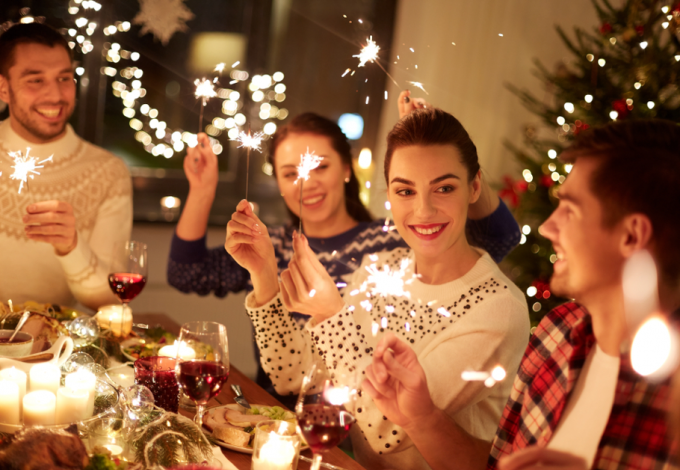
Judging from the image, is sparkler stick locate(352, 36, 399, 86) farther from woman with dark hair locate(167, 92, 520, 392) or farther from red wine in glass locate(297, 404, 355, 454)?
red wine in glass locate(297, 404, 355, 454)

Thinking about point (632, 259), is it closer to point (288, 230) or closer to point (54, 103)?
point (288, 230)

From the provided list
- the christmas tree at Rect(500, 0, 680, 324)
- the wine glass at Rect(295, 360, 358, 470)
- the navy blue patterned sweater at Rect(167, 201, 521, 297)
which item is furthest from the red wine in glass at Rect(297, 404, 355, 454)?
the christmas tree at Rect(500, 0, 680, 324)

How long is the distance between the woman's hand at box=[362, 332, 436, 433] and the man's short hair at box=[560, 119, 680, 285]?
481mm

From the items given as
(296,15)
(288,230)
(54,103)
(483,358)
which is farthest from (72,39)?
(296,15)

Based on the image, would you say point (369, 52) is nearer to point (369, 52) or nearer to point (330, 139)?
point (369, 52)

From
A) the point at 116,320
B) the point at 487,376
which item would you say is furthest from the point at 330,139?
the point at 487,376

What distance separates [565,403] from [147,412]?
816 millimetres

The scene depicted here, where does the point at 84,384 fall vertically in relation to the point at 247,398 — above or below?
above

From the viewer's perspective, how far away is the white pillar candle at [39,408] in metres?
1.14

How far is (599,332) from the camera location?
→ 1108 millimetres

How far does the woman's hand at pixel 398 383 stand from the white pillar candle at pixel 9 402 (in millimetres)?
688

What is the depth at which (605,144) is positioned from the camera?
1045 mm

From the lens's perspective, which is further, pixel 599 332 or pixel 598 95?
pixel 598 95

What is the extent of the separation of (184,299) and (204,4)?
1.74 metres
